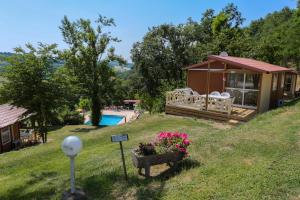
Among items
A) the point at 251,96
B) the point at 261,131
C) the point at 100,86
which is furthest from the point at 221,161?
the point at 100,86

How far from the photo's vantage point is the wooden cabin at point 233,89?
37.0ft

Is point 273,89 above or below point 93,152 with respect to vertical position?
above

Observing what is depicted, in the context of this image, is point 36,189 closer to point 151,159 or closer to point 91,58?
point 151,159

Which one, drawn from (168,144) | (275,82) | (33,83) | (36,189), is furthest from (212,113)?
(33,83)

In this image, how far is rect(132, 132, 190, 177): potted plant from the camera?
4.70 metres

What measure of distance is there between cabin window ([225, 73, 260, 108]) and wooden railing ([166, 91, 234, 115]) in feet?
6.28

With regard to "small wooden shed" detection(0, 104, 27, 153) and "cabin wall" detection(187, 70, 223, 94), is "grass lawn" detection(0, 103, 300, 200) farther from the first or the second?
"small wooden shed" detection(0, 104, 27, 153)

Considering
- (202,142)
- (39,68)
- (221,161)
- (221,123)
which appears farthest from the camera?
(39,68)

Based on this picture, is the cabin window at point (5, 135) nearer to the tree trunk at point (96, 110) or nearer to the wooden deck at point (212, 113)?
the tree trunk at point (96, 110)

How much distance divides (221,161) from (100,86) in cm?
1789

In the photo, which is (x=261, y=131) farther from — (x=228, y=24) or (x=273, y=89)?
(x=228, y=24)

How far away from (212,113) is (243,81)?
2.87 metres

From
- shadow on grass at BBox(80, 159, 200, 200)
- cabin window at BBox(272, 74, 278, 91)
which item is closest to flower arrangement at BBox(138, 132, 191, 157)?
shadow on grass at BBox(80, 159, 200, 200)

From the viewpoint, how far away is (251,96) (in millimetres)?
12570
